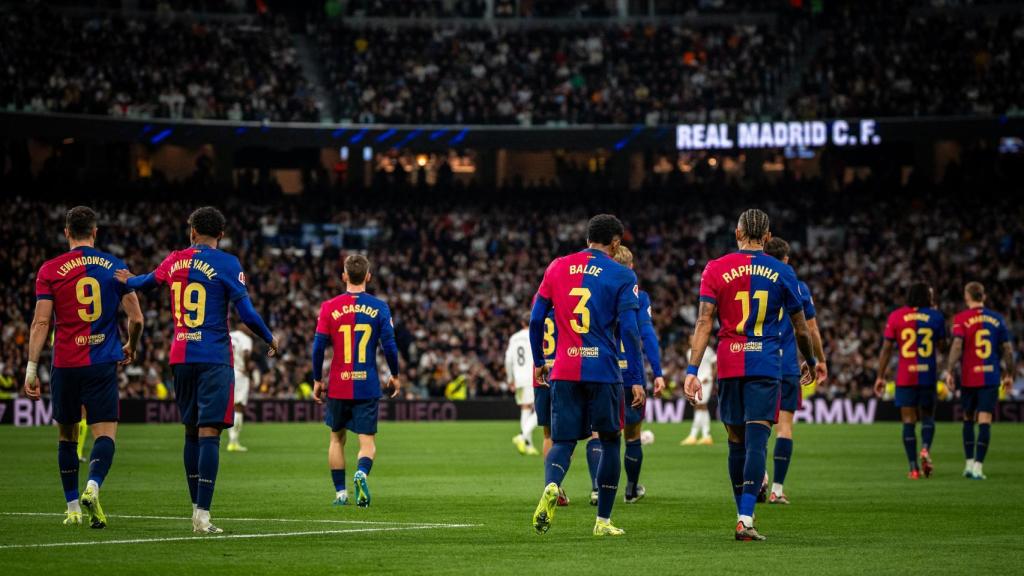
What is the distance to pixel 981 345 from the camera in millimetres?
21391

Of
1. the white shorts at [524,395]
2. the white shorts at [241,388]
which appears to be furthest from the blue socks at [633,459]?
the white shorts at [241,388]

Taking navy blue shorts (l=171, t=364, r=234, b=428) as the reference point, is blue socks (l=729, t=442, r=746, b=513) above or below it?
below

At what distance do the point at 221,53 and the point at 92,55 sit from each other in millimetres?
5347

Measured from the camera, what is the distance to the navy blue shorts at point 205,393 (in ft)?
40.4

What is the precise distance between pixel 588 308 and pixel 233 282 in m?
3.08

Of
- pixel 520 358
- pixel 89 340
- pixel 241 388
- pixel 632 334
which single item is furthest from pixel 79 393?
pixel 241 388

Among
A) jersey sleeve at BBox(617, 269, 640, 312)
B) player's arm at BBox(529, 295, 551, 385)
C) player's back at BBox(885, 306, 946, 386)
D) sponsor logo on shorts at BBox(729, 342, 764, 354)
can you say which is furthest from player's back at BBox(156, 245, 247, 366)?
player's back at BBox(885, 306, 946, 386)

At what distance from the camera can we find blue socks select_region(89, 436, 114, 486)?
13091mm

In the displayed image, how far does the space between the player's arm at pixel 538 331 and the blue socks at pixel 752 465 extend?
1832 mm

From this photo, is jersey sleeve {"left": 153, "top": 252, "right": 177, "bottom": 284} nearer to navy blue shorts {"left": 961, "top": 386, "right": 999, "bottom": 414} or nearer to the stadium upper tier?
navy blue shorts {"left": 961, "top": 386, "right": 999, "bottom": 414}

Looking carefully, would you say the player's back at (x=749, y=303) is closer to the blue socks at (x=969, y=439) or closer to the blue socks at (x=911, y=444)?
the blue socks at (x=911, y=444)

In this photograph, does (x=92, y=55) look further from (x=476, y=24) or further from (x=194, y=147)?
(x=476, y=24)

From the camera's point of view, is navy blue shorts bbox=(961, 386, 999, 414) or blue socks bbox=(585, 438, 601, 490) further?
navy blue shorts bbox=(961, 386, 999, 414)

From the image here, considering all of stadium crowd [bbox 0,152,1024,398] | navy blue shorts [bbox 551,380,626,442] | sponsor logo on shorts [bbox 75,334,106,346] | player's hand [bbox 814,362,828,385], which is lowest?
navy blue shorts [bbox 551,380,626,442]
